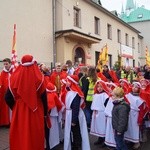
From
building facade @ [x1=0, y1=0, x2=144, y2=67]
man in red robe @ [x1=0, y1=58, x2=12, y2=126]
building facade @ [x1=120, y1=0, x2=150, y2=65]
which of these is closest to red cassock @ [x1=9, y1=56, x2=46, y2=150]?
man in red robe @ [x1=0, y1=58, x2=12, y2=126]

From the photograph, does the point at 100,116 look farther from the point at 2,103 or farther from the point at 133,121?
→ the point at 2,103

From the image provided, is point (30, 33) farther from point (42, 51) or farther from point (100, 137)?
point (100, 137)

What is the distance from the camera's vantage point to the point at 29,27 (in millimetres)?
15305

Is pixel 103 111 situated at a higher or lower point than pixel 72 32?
lower

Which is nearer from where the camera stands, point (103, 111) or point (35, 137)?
point (35, 137)

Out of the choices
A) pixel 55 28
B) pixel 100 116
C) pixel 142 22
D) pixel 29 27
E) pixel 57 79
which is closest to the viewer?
pixel 100 116

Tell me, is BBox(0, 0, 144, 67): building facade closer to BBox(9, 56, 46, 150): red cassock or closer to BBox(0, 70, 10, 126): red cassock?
BBox(0, 70, 10, 126): red cassock

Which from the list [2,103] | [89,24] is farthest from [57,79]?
[89,24]

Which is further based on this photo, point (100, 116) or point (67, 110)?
point (100, 116)

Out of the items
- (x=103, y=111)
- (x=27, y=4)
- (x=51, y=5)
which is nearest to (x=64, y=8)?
(x=51, y=5)

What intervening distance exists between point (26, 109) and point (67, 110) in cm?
121

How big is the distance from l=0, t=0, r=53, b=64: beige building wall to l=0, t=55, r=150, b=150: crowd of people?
598 centimetres

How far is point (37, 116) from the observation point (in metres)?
4.58

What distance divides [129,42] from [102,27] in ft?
30.7
